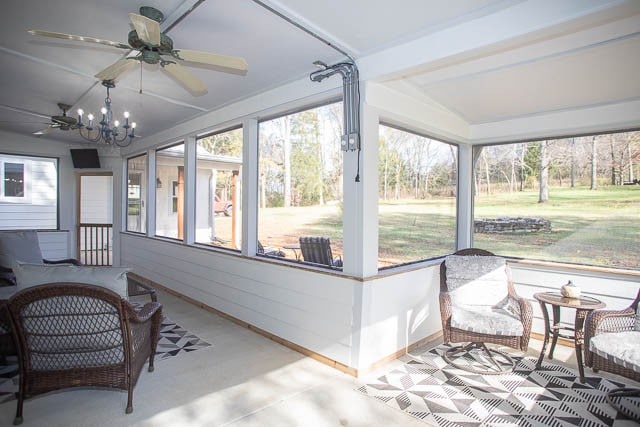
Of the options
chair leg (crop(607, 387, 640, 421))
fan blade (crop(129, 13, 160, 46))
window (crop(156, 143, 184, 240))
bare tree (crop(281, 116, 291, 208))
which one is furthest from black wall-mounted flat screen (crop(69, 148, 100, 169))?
chair leg (crop(607, 387, 640, 421))

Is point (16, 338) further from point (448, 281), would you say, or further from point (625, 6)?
point (625, 6)

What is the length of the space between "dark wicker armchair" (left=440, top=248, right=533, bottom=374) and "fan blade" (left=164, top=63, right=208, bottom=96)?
9.17ft

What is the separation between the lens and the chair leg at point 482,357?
3.16 m

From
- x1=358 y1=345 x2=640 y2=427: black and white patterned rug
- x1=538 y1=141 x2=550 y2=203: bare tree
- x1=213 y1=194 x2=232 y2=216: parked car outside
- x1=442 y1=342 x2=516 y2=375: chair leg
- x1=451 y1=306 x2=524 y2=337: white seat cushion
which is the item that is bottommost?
x1=358 y1=345 x2=640 y2=427: black and white patterned rug

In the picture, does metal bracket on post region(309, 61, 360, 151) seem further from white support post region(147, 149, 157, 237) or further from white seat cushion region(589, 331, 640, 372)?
white support post region(147, 149, 157, 237)

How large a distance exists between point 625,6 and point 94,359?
11.8 feet

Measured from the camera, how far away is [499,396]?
2.73 metres

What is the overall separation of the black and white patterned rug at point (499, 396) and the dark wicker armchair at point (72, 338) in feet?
5.73

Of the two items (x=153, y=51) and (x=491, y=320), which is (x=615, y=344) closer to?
(x=491, y=320)

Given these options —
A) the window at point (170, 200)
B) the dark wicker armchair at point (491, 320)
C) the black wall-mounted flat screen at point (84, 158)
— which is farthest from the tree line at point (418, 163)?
the black wall-mounted flat screen at point (84, 158)

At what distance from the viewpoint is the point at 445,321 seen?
10.9 feet

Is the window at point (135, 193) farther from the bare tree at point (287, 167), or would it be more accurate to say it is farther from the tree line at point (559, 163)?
the tree line at point (559, 163)

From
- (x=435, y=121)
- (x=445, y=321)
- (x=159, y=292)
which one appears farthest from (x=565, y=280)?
(x=159, y=292)

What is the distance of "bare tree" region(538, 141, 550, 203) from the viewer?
4.34 m
